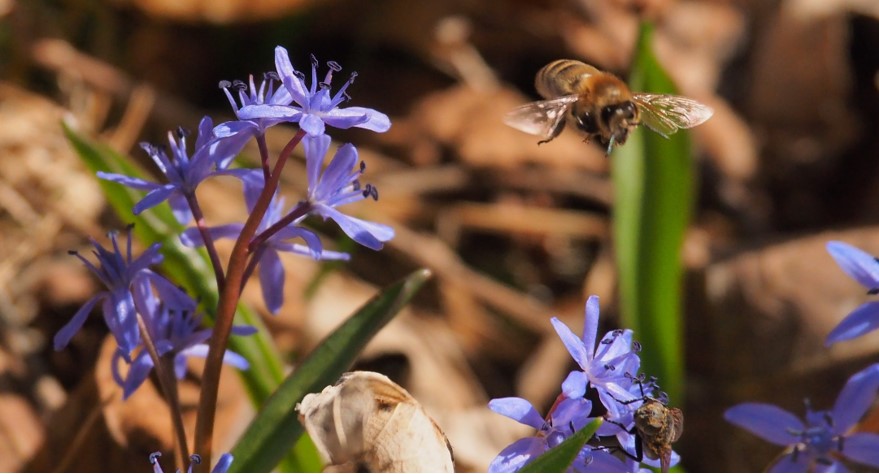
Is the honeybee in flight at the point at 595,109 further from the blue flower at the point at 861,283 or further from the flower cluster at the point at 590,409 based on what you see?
the flower cluster at the point at 590,409

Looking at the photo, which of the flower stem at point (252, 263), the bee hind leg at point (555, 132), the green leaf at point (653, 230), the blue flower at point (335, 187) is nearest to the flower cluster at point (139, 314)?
the flower stem at point (252, 263)

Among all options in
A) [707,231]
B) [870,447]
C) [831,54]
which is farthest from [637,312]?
[831,54]

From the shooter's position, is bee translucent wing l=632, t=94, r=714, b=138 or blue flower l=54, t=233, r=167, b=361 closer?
blue flower l=54, t=233, r=167, b=361

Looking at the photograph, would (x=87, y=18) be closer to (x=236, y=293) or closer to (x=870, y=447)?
(x=236, y=293)

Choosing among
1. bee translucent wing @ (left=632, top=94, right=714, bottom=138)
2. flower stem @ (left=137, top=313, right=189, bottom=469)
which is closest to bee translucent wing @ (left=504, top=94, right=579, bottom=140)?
bee translucent wing @ (left=632, top=94, right=714, bottom=138)

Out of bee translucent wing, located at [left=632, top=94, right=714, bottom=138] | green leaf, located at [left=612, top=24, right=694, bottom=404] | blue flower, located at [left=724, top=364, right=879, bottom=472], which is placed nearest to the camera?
blue flower, located at [left=724, top=364, right=879, bottom=472]

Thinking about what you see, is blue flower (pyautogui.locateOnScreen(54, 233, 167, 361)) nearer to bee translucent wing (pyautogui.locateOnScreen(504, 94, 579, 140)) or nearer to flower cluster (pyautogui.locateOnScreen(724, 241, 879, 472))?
bee translucent wing (pyautogui.locateOnScreen(504, 94, 579, 140))

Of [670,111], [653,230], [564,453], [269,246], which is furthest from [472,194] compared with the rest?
[564,453]

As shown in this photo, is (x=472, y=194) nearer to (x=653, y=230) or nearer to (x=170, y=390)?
(x=653, y=230)
